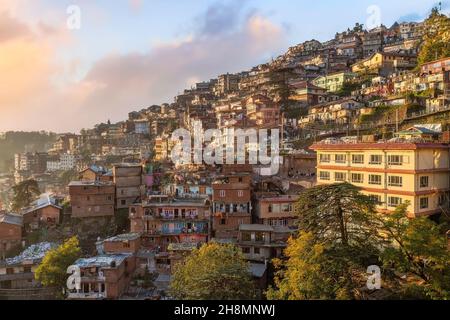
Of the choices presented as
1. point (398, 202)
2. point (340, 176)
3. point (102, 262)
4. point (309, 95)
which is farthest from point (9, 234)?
point (309, 95)

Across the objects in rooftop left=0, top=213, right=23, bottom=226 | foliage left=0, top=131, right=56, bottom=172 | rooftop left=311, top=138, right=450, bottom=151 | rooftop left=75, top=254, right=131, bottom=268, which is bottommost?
rooftop left=75, top=254, right=131, bottom=268

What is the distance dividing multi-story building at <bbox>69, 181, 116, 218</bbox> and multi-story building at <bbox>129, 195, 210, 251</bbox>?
5.36 metres

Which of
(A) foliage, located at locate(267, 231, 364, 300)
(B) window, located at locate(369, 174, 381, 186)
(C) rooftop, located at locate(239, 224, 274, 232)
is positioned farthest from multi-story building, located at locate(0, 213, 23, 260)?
(B) window, located at locate(369, 174, 381, 186)

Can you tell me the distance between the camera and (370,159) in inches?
889

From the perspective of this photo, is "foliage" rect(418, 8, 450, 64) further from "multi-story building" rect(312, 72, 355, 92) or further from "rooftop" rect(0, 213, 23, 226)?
"rooftop" rect(0, 213, 23, 226)

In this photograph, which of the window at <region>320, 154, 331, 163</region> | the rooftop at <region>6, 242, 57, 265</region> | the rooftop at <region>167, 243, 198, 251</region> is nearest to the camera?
the rooftop at <region>167, 243, 198, 251</region>

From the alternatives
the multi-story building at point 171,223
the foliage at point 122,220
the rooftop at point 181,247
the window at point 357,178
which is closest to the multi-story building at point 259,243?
the rooftop at point 181,247

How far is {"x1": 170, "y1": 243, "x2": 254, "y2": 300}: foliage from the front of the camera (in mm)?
15195

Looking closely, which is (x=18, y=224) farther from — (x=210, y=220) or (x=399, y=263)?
(x=399, y=263)

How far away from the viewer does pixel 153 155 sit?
193ft

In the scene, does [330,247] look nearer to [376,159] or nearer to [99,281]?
[376,159]

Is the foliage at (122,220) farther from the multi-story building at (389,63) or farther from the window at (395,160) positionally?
the multi-story building at (389,63)
